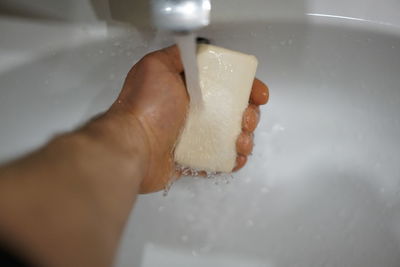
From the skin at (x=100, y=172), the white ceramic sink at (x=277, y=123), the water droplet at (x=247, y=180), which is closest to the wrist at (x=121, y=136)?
the skin at (x=100, y=172)

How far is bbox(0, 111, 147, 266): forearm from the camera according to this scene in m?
0.36

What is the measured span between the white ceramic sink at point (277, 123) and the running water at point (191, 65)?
0.32 ft

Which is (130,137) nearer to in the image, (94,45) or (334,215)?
(94,45)

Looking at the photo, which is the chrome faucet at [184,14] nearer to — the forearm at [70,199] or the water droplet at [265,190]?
the forearm at [70,199]

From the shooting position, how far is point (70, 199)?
41 centimetres

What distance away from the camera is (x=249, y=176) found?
0.79 metres

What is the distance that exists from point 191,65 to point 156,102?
0.34ft

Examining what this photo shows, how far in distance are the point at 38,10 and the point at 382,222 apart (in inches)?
26.7

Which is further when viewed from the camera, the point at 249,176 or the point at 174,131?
the point at 249,176

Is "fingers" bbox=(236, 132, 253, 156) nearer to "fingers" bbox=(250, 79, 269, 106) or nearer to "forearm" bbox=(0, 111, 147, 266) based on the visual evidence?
"fingers" bbox=(250, 79, 269, 106)

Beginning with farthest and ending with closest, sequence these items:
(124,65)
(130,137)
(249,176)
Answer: (249,176) → (124,65) → (130,137)

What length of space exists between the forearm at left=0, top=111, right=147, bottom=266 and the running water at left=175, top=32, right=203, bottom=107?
5.6 inches

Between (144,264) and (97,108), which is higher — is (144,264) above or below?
below

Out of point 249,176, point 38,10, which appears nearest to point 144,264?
point 249,176
